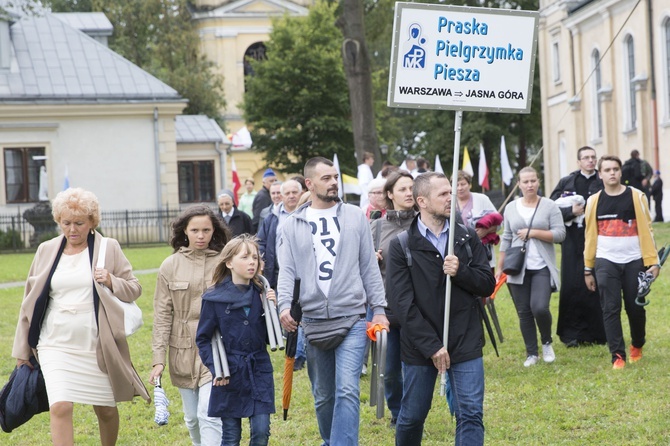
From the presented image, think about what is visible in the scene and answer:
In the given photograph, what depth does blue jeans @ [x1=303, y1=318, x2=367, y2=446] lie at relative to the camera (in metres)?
7.01

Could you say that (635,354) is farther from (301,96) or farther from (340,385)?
(301,96)

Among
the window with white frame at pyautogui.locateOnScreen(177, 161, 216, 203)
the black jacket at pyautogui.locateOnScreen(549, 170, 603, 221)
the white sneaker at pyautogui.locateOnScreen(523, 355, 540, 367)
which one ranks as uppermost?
the window with white frame at pyautogui.locateOnScreen(177, 161, 216, 203)

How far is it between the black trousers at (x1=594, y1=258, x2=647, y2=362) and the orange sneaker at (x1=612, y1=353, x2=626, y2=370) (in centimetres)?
3

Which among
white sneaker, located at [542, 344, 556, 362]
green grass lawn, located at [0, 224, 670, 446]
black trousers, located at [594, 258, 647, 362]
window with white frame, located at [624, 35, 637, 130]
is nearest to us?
green grass lawn, located at [0, 224, 670, 446]

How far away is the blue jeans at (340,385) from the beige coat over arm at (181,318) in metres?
0.73

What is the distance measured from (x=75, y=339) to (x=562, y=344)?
22.5 ft

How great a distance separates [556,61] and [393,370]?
44676mm

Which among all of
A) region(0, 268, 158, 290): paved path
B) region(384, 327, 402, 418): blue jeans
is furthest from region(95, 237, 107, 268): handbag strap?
region(0, 268, 158, 290): paved path

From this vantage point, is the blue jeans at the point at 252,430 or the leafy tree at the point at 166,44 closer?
the blue jeans at the point at 252,430

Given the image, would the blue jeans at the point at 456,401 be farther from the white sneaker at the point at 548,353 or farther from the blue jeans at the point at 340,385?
the white sneaker at the point at 548,353

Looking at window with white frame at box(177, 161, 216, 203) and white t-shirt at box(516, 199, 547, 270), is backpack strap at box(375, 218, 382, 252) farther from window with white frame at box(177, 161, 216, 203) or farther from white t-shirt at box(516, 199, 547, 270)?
window with white frame at box(177, 161, 216, 203)

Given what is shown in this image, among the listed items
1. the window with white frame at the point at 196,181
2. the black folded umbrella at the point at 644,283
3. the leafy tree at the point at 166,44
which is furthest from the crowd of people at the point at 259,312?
the leafy tree at the point at 166,44

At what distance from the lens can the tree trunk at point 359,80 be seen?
953 inches

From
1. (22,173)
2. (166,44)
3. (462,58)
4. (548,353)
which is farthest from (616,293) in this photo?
(166,44)
